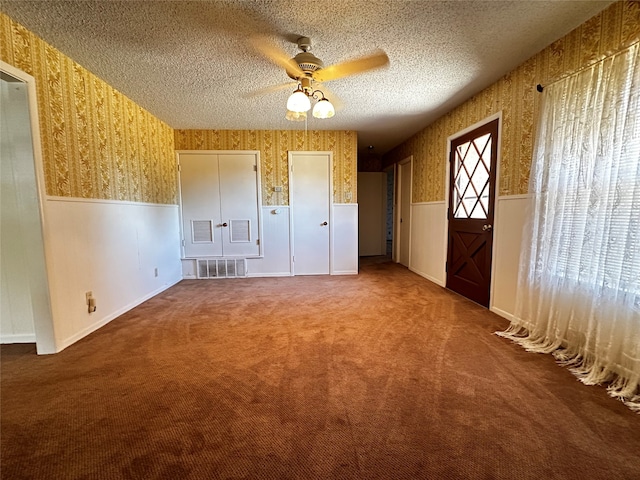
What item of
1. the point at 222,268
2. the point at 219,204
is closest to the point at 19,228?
the point at 219,204

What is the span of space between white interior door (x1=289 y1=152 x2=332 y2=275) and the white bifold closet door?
25.3 inches

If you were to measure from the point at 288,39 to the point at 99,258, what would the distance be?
2.62 metres

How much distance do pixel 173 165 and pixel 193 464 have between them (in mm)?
4287

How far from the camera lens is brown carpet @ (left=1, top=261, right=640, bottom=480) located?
45.7 inches

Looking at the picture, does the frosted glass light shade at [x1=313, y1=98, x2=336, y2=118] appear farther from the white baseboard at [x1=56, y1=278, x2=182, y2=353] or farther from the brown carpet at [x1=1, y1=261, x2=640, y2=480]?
the white baseboard at [x1=56, y1=278, x2=182, y2=353]

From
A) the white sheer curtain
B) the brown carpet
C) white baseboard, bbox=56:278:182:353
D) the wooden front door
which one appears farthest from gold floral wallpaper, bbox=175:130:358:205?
the white sheer curtain

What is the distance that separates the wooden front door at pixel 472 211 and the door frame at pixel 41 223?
13.2 feet

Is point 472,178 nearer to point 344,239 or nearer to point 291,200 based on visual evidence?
point 344,239

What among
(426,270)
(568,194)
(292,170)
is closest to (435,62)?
(568,194)

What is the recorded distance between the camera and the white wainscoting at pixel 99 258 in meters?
2.18

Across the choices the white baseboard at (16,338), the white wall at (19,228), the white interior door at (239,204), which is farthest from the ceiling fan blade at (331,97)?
the white baseboard at (16,338)

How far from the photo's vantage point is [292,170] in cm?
456

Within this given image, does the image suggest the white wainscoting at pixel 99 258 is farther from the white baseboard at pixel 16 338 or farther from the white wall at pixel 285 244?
the white wall at pixel 285 244

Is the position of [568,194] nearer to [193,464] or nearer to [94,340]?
[193,464]
